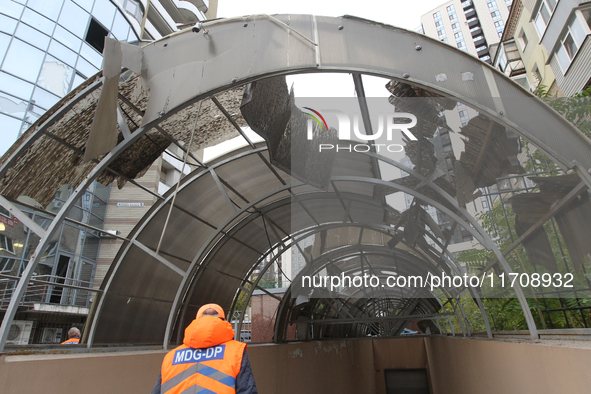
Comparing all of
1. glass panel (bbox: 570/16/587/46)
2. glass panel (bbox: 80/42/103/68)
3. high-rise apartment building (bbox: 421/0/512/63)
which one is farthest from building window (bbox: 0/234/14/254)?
high-rise apartment building (bbox: 421/0/512/63)

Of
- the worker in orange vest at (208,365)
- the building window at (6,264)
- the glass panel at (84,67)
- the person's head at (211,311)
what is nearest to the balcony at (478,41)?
the glass panel at (84,67)

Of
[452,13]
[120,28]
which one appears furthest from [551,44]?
[452,13]

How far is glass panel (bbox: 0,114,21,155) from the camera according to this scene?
1291 centimetres

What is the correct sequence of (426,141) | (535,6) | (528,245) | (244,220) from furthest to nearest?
(535,6), (244,220), (528,245), (426,141)

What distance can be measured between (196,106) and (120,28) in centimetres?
1670

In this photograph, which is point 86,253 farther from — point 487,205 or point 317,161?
point 487,205

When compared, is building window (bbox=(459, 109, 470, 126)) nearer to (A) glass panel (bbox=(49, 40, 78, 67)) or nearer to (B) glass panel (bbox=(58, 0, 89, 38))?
(A) glass panel (bbox=(49, 40, 78, 67))

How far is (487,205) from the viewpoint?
615cm

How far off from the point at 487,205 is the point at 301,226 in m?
5.06

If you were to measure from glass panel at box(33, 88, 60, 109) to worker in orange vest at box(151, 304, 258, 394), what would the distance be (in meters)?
15.3

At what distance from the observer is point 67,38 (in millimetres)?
15898

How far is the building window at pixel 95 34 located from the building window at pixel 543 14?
59.1 feet

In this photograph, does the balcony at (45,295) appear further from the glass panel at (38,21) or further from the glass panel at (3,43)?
the glass panel at (38,21)

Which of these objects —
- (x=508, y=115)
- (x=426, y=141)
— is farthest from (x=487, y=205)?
(x=508, y=115)
